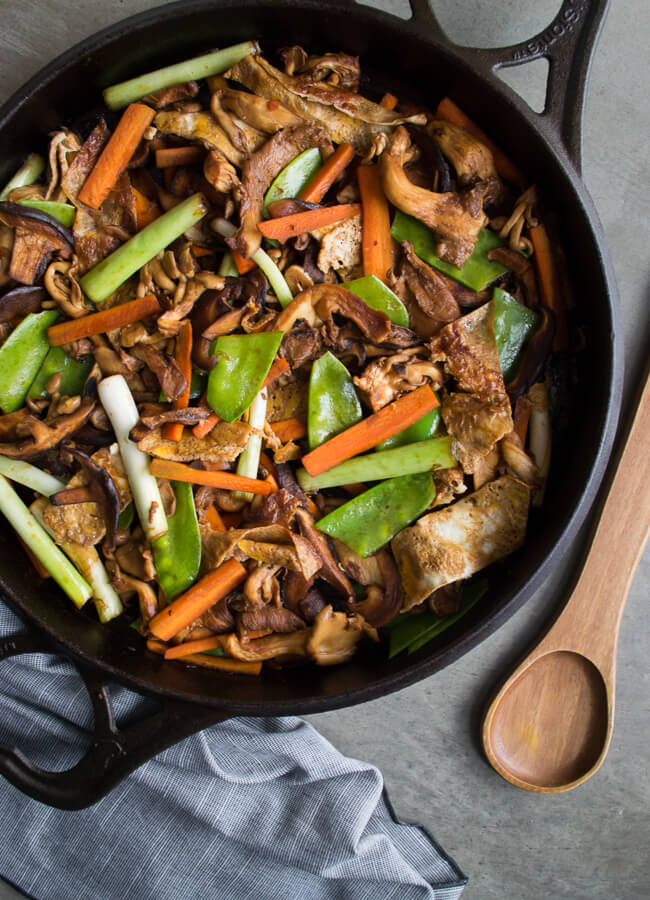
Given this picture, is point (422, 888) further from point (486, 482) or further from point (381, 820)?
point (486, 482)

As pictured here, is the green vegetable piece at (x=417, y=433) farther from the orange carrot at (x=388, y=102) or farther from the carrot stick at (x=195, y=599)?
the orange carrot at (x=388, y=102)

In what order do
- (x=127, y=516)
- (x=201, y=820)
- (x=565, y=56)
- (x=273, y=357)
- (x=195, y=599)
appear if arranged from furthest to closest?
(x=201, y=820) → (x=127, y=516) → (x=195, y=599) → (x=273, y=357) → (x=565, y=56)

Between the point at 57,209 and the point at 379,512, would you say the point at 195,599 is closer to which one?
the point at 379,512

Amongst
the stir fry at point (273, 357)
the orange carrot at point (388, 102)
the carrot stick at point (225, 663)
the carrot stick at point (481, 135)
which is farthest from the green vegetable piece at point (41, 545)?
the carrot stick at point (481, 135)

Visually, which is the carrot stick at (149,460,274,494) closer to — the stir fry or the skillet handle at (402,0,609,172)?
the stir fry

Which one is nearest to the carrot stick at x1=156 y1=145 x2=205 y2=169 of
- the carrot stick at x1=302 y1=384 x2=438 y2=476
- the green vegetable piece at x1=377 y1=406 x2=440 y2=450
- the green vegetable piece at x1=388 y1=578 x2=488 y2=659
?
the carrot stick at x1=302 y1=384 x2=438 y2=476

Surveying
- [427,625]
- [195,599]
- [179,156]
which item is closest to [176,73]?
[179,156]

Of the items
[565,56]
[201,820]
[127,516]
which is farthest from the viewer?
[201,820]
